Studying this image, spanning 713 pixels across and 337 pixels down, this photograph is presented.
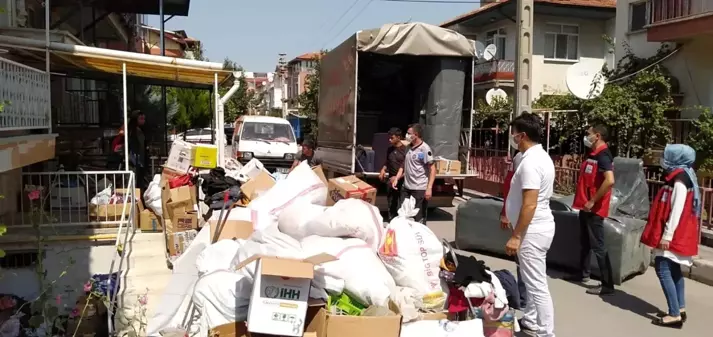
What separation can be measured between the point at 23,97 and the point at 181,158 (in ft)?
7.07

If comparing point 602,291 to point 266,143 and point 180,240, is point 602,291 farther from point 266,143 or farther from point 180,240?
point 266,143

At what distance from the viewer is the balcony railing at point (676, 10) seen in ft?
39.5

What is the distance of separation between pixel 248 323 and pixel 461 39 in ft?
23.0

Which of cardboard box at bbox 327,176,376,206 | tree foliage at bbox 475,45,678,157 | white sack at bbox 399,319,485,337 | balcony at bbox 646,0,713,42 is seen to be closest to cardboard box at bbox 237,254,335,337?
white sack at bbox 399,319,485,337

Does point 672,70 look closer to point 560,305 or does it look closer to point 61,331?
point 560,305

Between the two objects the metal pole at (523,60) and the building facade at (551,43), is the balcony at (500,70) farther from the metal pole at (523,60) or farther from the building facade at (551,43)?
the metal pole at (523,60)

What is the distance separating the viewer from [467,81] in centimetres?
992

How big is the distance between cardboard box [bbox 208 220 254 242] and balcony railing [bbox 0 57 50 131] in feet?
6.72

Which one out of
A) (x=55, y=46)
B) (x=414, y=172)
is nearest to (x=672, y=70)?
(x=414, y=172)

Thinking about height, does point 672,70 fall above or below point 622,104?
above

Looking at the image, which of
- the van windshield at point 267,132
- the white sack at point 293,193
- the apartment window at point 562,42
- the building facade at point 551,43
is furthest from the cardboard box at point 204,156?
the apartment window at point 562,42

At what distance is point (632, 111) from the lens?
1218 centimetres

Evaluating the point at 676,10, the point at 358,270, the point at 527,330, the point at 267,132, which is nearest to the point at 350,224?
the point at 358,270

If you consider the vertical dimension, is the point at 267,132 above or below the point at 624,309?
above
